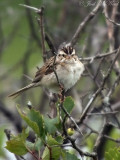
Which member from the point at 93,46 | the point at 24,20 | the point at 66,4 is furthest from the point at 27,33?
the point at 93,46

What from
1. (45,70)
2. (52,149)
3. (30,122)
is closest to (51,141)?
(52,149)

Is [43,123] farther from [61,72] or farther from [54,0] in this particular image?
[54,0]

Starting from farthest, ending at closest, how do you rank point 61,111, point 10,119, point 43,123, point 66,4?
point 66,4
point 10,119
point 61,111
point 43,123

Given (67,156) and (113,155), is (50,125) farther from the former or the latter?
(113,155)

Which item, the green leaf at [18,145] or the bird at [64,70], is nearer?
the green leaf at [18,145]

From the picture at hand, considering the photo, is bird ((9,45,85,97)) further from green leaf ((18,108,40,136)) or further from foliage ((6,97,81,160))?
green leaf ((18,108,40,136))

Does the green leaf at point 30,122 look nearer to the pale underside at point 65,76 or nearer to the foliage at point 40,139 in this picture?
the foliage at point 40,139

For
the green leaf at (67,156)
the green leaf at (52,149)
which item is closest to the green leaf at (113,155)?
the green leaf at (67,156)

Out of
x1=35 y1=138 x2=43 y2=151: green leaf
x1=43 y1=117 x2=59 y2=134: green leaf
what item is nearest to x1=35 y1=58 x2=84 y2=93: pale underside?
x1=43 y1=117 x2=59 y2=134: green leaf

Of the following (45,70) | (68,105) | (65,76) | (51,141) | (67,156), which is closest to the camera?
(51,141)

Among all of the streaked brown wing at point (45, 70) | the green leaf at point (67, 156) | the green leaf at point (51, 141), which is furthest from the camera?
the streaked brown wing at point (45, 70)

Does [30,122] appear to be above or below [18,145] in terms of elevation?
above
